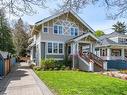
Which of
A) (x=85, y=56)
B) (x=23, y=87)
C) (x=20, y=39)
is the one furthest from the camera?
(x=20, y=39)

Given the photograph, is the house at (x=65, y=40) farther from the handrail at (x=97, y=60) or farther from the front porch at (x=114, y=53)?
the front porch at (x=114, y=53)

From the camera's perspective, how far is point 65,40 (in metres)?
32.1

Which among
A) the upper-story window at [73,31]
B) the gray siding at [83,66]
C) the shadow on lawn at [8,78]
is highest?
the upper-story window at [73,31]

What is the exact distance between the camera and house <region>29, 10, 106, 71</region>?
3006cm

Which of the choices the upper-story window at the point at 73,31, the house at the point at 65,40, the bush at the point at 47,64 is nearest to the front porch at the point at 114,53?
the house at the point at 65,40

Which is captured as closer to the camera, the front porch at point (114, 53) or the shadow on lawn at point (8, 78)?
the shadow on lawn at point (8, 78)

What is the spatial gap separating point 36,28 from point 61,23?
3489mm

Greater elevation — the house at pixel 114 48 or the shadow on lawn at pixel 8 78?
the house at pixel 114 48

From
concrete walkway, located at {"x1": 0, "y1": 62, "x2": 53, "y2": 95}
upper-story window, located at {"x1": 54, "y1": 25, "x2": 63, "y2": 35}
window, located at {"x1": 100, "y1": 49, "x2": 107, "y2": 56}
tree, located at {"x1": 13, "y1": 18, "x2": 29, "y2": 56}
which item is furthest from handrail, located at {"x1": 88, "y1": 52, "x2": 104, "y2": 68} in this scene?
tree, located at {"x1": 13, "y1": 18, "x2": 29, "y2": 56}

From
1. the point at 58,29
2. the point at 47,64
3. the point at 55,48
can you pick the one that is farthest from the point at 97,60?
the point at 58,29

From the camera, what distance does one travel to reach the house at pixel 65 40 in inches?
1184

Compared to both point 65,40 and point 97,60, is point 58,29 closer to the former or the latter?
point 65,40

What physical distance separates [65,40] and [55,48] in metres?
1.88

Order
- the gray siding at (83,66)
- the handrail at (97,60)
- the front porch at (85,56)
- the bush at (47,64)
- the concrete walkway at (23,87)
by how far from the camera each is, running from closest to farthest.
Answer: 1. the concrete walkway at (23,87)
2. the bush at (47,64)
3. the front porch at (85,56)
4. the gray siding at (83,66)
5. the handrail at (97,60)
